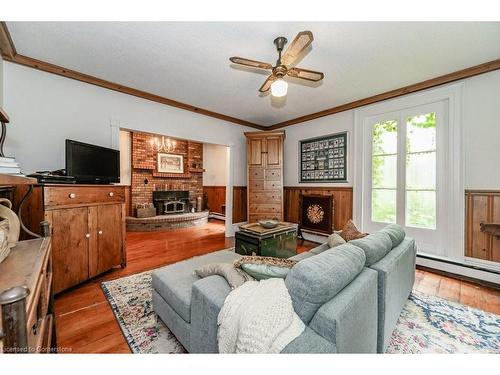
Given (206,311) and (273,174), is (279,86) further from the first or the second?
(273,174)

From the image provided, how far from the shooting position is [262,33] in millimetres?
1929

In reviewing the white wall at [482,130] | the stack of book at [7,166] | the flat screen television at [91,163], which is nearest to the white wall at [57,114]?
the flat screen television at [91,163]

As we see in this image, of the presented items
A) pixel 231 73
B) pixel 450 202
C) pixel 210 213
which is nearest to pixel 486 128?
pixel 450 202

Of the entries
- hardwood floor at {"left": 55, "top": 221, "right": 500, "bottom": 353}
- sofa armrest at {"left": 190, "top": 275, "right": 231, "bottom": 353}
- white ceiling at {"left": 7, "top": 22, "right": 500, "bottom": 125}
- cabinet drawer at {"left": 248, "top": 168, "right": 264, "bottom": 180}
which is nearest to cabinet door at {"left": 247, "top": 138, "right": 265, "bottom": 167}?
cabinet drawer at {"left": 248, "top": 168, "right": 264, "bottom": 180}

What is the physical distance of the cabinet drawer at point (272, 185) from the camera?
4287mm

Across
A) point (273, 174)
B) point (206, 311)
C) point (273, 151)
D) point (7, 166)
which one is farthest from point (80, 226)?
point (273, 151)

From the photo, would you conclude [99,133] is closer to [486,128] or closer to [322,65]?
[322,65]

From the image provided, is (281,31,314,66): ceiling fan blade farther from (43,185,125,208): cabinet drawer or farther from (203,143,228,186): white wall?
(203,143,228,186): white wall

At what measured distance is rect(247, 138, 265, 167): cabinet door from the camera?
4.37 m

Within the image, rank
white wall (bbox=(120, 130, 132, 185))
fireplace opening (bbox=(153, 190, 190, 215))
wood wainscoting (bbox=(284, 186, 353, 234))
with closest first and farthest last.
Answer: 1. wood wainscoting (bbox=(284, 186, 353, 234))
2. white wall (bbox=(120, 130, 132, 185))
3. fireplace opening (bbox=(153, 190, 190, 215))

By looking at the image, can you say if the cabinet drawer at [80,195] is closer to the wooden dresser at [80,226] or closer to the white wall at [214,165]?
the wooden dresser at [80,226]

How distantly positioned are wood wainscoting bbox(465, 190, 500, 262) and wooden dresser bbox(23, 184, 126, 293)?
4333 millimetres

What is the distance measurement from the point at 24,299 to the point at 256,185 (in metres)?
3.92
